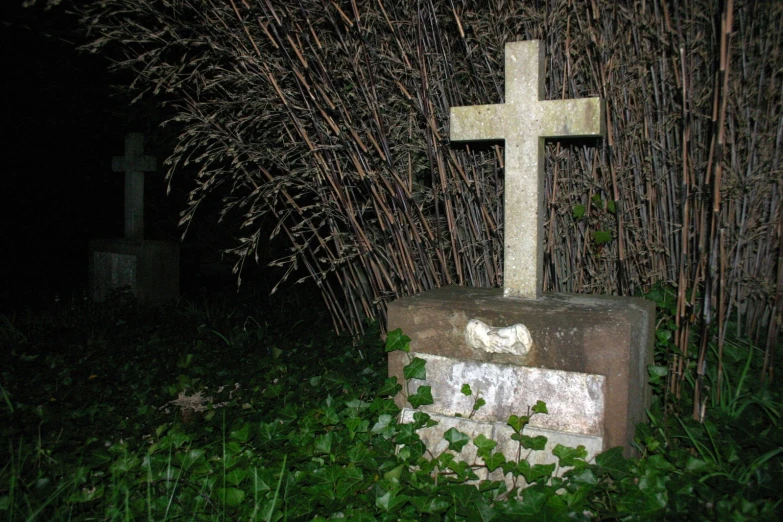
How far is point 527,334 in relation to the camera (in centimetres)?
208

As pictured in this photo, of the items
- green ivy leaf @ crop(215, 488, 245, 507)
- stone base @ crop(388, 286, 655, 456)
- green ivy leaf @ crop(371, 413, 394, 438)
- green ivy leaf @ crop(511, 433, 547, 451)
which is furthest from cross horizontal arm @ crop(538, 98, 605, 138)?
green ivy leaf @ crop(215, 488, 245, 507)

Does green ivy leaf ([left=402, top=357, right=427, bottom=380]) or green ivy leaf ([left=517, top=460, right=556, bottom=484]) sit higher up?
green ivy leaf ([left=402, top=357, right=427, bottom=380])

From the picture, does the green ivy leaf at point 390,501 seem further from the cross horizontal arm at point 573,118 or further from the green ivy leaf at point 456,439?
the cross horizontal arm at point 573,118

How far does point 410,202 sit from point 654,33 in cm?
114

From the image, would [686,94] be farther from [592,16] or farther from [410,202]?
[410,202]

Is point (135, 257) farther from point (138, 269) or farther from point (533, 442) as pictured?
point (533, 442)

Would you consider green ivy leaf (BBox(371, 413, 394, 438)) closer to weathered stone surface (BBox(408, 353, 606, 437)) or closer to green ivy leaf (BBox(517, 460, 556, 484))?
weathered stone surface (BBox(408, 353, 606, 437))

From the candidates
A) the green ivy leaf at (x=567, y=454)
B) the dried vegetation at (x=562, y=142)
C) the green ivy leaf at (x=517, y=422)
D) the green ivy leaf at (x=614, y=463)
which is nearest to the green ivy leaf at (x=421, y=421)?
the green ivy leaf at (x=517, y=422)

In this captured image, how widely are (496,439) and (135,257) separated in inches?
151

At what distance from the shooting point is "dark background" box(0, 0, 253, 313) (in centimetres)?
537

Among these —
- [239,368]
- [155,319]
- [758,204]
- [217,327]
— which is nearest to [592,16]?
[758,204]

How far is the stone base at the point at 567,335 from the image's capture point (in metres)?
1.97

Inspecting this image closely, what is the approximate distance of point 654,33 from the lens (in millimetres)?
2275

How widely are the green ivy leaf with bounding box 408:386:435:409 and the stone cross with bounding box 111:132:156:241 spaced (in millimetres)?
3938
